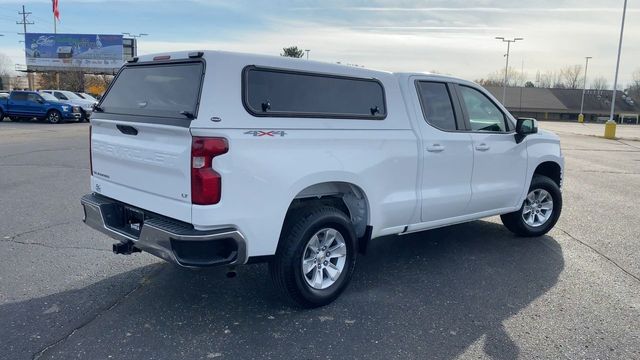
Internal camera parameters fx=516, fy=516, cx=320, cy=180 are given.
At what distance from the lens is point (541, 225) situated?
21.6ft

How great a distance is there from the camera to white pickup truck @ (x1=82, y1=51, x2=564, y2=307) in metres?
3.61

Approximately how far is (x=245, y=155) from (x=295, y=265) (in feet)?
3.23

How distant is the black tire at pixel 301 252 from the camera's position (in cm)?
400

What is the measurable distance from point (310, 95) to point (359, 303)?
1.80m

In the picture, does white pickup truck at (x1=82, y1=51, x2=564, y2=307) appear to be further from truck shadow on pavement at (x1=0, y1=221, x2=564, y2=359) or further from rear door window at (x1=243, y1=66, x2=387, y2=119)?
truck shadow on pavement at (x1=0, y1=221, x2=564, y2=359)

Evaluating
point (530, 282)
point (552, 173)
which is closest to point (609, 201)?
point (552, 173)

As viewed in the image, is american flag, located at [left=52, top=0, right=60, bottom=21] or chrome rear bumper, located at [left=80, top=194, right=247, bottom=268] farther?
american flag, located at [left=52, top=0, right=60, bottom=21]

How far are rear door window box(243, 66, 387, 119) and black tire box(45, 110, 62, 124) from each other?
26404 mm

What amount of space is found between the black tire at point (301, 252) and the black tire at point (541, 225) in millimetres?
2963

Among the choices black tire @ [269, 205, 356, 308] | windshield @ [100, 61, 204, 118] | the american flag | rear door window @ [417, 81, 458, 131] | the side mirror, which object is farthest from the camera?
the american flag

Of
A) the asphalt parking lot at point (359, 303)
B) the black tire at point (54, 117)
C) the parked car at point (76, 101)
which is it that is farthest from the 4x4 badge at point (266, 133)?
the parked car at point (76, 101)

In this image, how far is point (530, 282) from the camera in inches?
195

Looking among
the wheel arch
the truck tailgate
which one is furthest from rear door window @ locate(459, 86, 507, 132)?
the truck tailgate

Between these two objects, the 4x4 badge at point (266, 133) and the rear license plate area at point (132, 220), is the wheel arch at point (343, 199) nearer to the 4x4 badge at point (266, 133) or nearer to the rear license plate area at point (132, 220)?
the 4x4 badge at point (266, 133)
